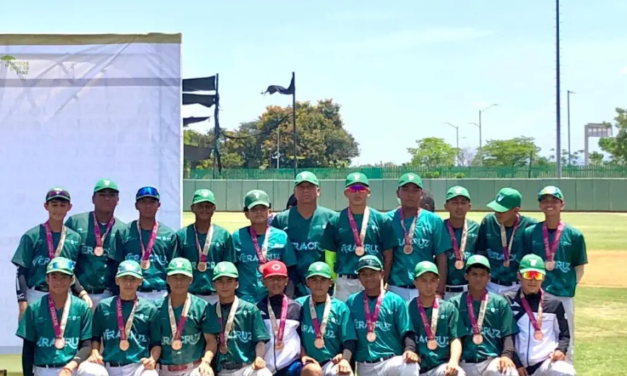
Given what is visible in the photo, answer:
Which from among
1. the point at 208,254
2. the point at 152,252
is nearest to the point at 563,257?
the point at 208,254

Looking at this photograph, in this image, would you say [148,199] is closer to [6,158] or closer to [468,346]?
[6,158]

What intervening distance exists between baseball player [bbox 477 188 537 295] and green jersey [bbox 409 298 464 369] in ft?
2.88

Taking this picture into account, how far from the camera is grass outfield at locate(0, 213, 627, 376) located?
7148 millimetres

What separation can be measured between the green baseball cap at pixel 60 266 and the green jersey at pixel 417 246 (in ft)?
8.59

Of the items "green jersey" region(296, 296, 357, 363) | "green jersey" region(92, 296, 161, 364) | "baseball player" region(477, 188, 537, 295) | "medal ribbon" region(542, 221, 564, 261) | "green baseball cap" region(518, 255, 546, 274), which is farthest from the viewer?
"baseball player" region(477, 188, 537, 295)

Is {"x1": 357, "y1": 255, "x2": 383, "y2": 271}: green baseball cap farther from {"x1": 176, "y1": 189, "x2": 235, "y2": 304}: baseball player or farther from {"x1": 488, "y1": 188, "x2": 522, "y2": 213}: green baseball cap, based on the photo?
{"x1": 488, "y1": 188, "x2": 522, "y2": 213}: green baseball cap

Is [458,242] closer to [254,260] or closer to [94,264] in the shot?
[254,260]

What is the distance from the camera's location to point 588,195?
124ft

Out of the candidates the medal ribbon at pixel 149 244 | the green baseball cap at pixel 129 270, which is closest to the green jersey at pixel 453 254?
the medal ribbon at pixel 149 244

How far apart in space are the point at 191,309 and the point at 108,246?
1.12 metres

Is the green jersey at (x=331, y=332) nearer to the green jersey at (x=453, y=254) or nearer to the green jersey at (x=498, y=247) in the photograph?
the green jersey at (x=453, y=254)

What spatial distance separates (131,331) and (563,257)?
11.8 ft

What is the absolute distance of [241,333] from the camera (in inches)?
209

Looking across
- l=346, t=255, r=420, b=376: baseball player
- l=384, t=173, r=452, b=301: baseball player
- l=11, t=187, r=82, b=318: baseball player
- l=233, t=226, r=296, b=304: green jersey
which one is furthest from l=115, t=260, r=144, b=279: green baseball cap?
l=384, t=173, r=452, b=301: baseball player
